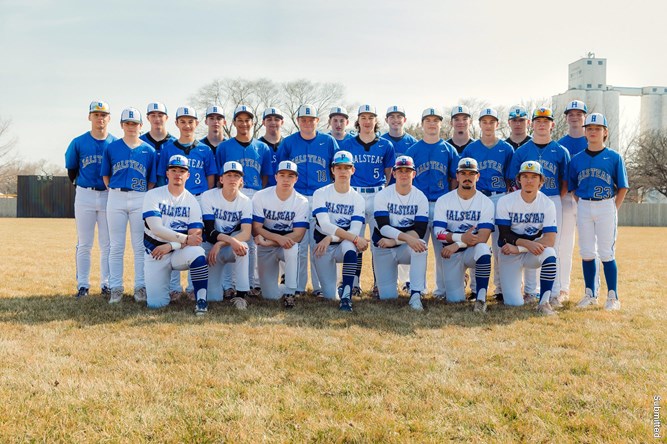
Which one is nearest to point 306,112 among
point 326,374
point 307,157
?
point 307,157

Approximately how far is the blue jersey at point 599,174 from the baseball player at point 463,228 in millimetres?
1155

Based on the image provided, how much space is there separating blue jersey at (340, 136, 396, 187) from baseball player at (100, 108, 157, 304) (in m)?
2.69

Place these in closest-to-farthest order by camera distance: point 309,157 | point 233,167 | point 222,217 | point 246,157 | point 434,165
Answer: point 233,167
point 222,217
point 246,157
point 434,165
point 309,157

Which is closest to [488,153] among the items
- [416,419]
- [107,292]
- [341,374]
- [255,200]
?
[255,200]

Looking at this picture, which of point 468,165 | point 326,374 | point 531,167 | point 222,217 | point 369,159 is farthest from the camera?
point 369,159

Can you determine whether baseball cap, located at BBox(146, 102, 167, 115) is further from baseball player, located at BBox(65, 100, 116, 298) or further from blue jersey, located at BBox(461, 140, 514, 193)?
blue jersey, located at BBox(461, 140, 514, 193)

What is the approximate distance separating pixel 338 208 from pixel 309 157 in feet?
3.05

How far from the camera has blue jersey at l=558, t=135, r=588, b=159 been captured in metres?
7.40

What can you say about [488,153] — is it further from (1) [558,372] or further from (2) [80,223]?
(2) [80,223]

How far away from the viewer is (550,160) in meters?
6.95

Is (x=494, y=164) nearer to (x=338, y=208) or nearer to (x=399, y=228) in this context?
(x=399, y=228)

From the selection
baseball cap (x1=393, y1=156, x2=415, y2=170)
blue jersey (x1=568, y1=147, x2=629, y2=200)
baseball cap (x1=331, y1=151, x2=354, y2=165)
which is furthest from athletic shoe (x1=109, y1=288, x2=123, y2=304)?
blue jersey (x1=568, y1=147, x2=629, y2=200)

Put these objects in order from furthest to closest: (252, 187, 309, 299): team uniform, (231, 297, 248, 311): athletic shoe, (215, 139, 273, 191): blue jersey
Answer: (215, 139, 273, 191): blue jersey
(252, 187, 309, 299): team uniform
(231, 297, 248, 311): athletic shoe

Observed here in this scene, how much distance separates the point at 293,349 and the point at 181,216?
264 cm
